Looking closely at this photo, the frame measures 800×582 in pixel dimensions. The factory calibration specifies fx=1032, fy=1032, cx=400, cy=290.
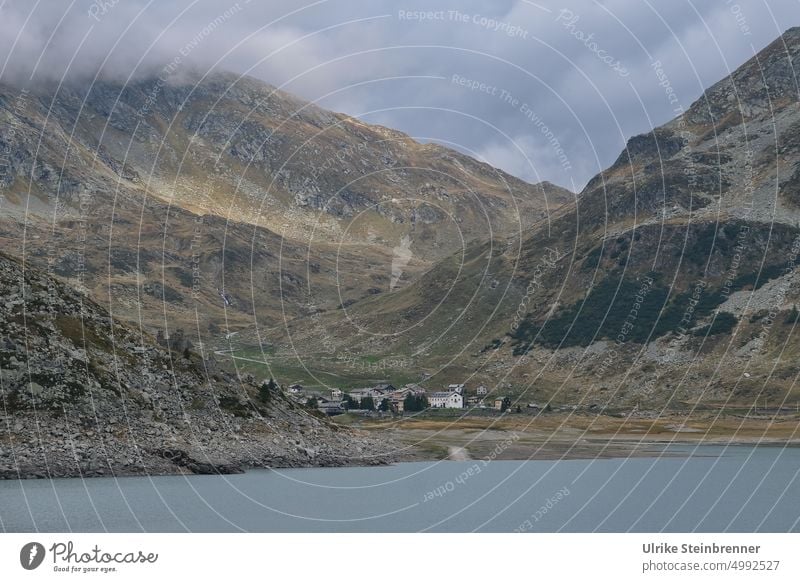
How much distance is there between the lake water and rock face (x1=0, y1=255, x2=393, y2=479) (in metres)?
3.03

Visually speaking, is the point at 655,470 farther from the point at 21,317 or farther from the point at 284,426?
the point at 21,317

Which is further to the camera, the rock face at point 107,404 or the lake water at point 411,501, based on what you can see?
the rock face at point 107,404

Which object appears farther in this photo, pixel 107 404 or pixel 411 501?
pixel 107 404

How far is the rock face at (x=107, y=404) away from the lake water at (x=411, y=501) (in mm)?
3034

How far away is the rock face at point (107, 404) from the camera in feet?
396

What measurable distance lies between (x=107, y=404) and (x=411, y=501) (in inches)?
1570

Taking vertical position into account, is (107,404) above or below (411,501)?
above

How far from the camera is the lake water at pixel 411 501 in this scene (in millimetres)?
96750

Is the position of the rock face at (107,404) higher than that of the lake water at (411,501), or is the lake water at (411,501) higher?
the rock face at (107,404)

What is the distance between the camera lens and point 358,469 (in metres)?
160

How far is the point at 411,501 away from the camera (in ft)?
397

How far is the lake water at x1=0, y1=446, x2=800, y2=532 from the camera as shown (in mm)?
96750
